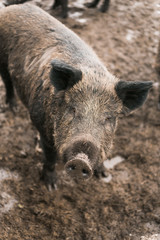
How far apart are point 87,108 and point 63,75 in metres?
0.47

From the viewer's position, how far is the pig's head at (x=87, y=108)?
2.48 m

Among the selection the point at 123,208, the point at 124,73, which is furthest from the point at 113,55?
the point at 123,208

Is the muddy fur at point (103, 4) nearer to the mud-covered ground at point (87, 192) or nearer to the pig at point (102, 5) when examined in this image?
the pig at point (102, 5)

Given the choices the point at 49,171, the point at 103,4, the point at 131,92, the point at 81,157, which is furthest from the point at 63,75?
the point at 103,4

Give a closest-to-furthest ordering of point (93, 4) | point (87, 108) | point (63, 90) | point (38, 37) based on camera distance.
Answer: point (87, 108), point (63, 90), point (38, 37), point (93, 4)

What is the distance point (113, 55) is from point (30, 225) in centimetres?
434

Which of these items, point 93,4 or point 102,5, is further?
point 93,4

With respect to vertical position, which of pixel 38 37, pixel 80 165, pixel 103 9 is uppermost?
pixel 38 37

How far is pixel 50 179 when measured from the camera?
4062 millimetres

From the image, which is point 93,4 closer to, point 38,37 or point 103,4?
point 103,4

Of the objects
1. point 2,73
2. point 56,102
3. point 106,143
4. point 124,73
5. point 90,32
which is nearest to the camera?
point 106,143

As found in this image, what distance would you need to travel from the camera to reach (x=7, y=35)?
4039 millimetres

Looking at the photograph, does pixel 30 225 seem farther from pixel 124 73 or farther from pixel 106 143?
pixel 124 73

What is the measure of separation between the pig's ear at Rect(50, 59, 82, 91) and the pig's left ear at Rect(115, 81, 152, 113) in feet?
1.45
